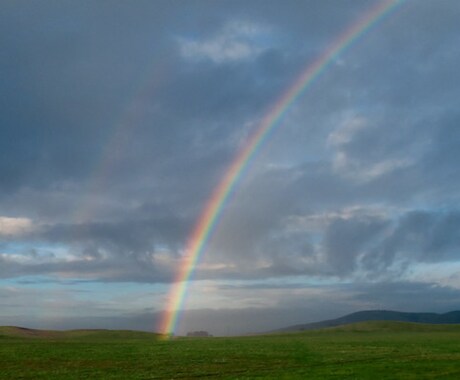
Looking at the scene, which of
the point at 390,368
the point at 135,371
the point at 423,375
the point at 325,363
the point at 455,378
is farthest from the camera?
the point at 325,363

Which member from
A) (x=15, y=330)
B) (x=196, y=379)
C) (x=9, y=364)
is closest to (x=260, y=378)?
(x=196, y=379)

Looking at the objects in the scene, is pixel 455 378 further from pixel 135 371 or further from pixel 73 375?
pixel 73 375

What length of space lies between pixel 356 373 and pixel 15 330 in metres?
187

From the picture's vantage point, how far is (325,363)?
145ft

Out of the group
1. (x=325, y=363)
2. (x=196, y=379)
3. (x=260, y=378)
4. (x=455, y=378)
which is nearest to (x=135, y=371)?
(x=196, y=379)

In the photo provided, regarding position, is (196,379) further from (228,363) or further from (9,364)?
(9,364)

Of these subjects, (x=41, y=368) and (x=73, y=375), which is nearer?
(x=73, y=375)

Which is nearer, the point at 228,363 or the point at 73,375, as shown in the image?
the point at 73,375

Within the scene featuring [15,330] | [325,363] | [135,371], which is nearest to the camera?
[135,371]

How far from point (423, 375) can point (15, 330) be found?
624 feet

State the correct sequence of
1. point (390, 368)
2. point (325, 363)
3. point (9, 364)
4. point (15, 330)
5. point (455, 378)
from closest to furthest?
point (455, 378), point (390, 368), point (325, 363), point (9, 364), point (15, 330)

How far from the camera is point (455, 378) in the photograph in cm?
3073

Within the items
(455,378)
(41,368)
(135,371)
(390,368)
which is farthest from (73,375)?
(455,378)

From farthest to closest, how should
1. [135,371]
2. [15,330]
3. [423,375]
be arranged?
1. [15,330]
2. [135,371]
3. [423,375]
